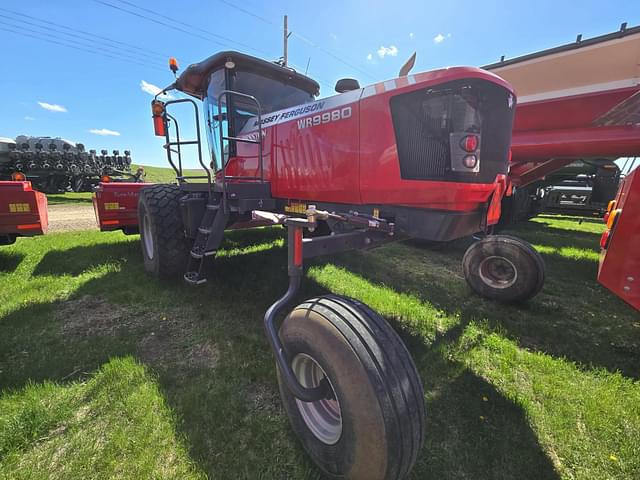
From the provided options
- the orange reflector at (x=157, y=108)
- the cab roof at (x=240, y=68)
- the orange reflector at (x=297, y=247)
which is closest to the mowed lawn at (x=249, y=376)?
the orange reflector at (x=297, y=247)

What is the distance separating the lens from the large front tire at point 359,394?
1.22 metres

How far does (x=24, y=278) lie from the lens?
3.79 m

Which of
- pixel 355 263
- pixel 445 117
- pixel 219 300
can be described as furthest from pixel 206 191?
pixel 445 117

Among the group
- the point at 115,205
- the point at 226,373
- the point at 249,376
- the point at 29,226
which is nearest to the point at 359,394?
the point at 249,376

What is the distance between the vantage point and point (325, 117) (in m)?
2.53

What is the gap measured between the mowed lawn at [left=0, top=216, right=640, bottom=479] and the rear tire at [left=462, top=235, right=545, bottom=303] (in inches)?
6.6

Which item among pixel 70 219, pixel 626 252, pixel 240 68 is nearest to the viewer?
pixel 626 252

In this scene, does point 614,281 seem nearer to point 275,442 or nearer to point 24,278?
point 275,442

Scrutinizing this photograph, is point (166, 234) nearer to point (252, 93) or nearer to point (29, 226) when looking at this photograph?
point (252, 93)

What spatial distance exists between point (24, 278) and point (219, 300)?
263 centimetres

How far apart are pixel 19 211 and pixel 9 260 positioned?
1054 mm

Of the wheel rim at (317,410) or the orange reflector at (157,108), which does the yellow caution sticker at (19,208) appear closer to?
the orange reflector at (157,108)

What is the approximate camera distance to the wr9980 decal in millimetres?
2381

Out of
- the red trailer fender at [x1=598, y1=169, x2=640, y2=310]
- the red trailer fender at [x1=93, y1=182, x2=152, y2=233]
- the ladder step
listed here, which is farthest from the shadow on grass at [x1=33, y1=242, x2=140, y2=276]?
the red trailer fender at [x1=598, y1=169, x2=640, y2=310]
